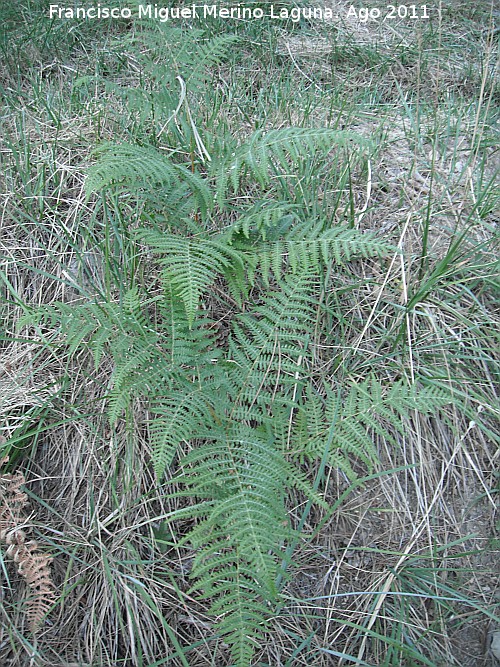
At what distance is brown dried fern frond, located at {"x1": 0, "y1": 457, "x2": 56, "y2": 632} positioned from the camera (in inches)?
73.3

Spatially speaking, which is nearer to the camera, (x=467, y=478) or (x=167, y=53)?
(x=467, y=478)

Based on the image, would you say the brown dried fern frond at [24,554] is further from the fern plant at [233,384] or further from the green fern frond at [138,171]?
Result: the green fern frond at [138,171]

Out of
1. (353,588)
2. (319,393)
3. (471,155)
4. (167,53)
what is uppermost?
(167,53)

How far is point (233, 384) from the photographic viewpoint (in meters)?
1.96

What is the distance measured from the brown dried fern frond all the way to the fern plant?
1.43 feet

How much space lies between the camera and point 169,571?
1938mm

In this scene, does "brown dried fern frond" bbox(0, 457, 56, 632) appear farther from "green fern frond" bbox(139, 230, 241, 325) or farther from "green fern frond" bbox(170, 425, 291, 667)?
"green fern frond" bbox(139, 230, 241, 325)

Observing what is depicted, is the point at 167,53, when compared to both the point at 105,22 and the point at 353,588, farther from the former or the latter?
the point at 353,588

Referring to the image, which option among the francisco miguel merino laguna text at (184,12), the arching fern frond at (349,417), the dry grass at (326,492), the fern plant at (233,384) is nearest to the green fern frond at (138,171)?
the fern plant at (233,384)

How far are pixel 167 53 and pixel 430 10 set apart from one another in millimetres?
2079

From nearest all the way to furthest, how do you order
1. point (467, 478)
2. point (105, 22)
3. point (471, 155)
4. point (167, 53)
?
point (467, 478), point (167, 53), point (471, 155), point (105, 22)

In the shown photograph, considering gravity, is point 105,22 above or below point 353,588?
above

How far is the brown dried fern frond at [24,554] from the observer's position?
6.11 ft

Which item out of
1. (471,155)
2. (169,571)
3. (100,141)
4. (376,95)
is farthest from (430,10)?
(169,571)
